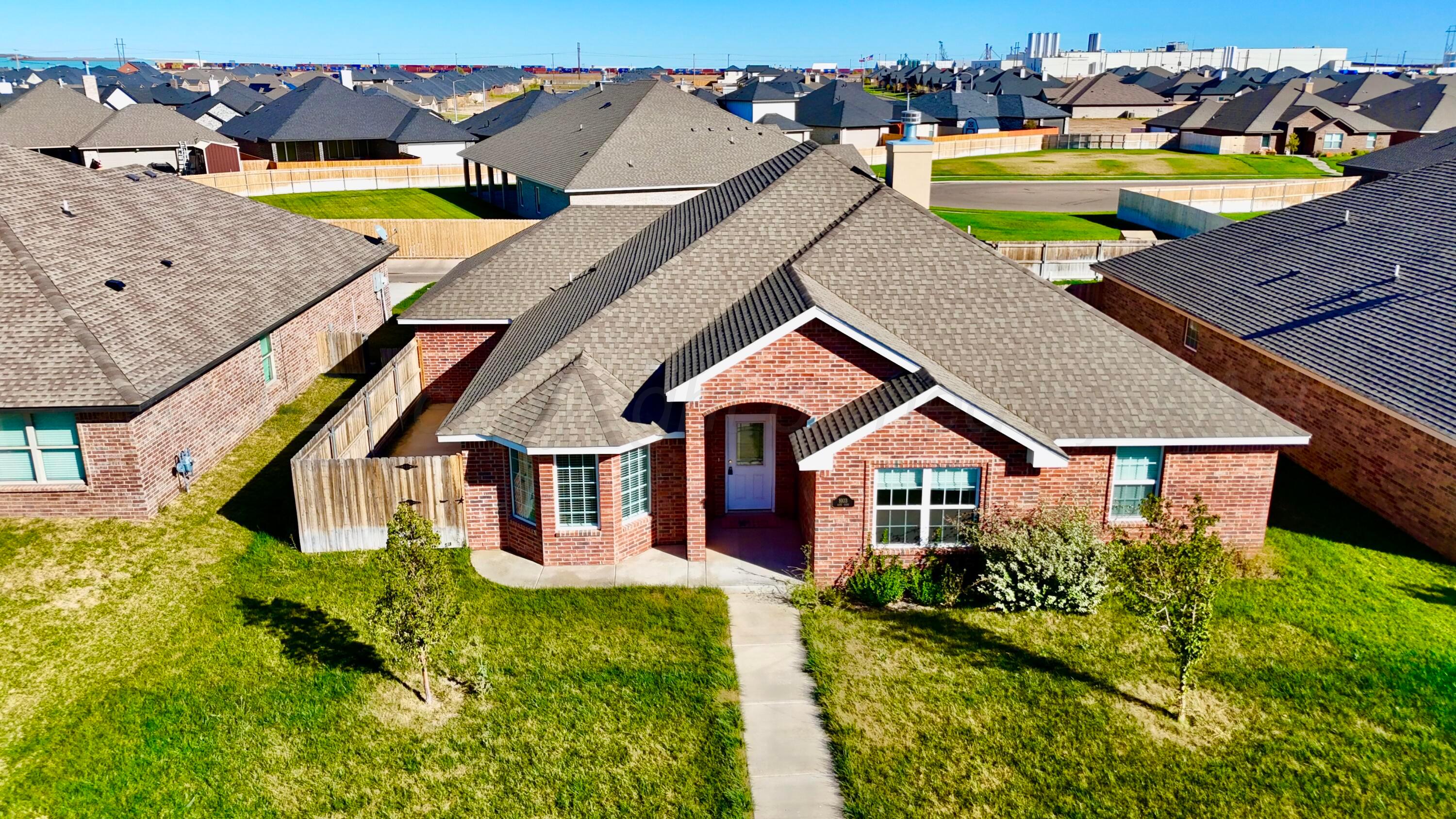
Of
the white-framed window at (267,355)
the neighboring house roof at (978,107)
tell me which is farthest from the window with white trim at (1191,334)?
the neighboring house roof at (978,107)

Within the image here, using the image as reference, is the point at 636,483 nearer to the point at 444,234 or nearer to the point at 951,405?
the point at 951,405

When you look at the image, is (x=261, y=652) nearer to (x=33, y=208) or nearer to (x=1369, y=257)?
(x=33, y=208)

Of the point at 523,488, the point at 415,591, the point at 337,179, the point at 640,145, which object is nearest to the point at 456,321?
the point at 523,488

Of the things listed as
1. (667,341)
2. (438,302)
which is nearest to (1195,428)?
(667,341)

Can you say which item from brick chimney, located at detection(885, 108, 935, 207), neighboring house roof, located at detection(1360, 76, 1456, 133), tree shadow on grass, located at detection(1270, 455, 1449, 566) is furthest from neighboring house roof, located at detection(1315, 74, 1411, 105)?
tree shadow on grass, located at detection(1270, 455, 1449, 566)

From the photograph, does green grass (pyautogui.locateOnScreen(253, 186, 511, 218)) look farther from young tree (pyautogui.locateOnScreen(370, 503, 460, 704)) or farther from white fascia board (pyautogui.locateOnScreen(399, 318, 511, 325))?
young tree (pyautogui.locateOnScreen(370, 503, 460, 704))

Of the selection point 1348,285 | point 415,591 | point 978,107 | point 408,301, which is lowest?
point 408,301
